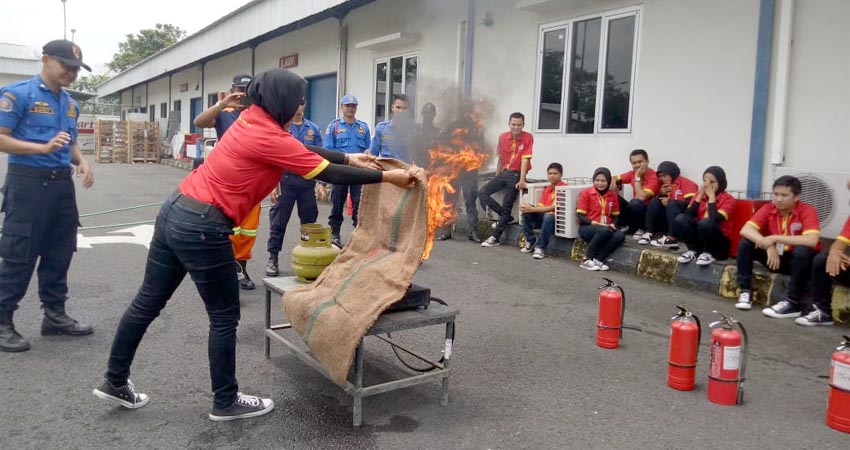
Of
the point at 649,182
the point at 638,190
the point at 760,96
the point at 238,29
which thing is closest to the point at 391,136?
the point at 638,190

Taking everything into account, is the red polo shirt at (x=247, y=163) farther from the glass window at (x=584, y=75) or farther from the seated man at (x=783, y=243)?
the glass window at (x=584, y=75)

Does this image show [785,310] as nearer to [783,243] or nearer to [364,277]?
[783,243]

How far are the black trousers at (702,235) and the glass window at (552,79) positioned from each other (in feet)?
11.4

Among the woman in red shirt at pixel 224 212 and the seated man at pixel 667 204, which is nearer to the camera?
the woman in red shirt at pixel 224 212

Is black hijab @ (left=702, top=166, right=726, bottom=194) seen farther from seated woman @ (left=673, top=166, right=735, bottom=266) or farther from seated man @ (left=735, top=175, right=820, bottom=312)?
seated man @ (left=735, top=175, right=820, bottom=312)

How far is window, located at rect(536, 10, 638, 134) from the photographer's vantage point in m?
9.29

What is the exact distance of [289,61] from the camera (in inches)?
765

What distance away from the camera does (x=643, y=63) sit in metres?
8.93

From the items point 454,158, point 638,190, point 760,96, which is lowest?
point 638,190

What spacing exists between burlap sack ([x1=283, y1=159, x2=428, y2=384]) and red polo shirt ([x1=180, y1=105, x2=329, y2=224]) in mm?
674

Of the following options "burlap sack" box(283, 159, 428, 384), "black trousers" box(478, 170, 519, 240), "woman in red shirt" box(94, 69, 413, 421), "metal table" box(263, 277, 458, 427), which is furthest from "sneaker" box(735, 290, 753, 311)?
"woman in red shirt" box(94, 69, 413, 421)

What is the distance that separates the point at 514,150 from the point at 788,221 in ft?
14.0

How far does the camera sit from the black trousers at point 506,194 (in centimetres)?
972

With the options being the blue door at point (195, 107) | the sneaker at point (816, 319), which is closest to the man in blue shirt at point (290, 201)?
the sneaker at point (816, 319)
